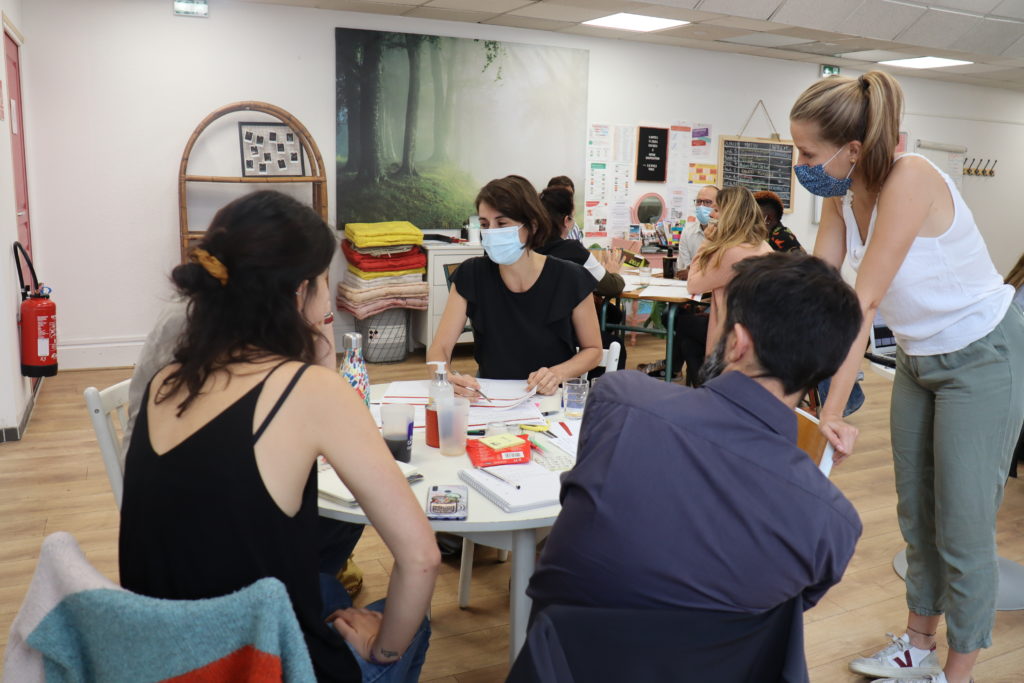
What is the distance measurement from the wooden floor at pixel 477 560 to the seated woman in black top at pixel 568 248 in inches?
60.9

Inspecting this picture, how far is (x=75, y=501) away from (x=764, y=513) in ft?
10.2

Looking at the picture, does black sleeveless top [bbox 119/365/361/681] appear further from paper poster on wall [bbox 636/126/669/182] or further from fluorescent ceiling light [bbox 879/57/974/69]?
fluorescent ceiling light [bbox 879/57/974/69]

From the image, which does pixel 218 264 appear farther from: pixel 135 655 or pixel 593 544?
pixel 593 544

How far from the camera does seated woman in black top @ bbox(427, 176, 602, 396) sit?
111 inches

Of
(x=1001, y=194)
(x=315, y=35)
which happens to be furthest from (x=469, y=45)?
(x=1001, y=194)

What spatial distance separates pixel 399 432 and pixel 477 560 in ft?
4.07

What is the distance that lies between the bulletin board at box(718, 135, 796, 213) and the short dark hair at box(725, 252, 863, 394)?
6602mm

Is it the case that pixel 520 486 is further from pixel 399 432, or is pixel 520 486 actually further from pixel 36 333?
A: pixel 36 333

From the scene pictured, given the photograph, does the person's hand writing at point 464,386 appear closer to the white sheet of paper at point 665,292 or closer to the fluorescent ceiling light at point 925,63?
the white sheet of paper at point 665,292

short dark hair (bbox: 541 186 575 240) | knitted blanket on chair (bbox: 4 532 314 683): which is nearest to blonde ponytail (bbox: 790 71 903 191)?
knitted blanket on chair (bbox: 4 532 314 683)

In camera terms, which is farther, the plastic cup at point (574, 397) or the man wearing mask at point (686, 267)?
the man wearing mask at point (686, 267)

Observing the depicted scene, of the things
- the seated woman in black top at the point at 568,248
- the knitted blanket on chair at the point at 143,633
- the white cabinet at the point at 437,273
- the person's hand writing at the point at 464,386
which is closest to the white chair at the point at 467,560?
the person's hand writing at the point at 464,386

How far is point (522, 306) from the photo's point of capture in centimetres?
287

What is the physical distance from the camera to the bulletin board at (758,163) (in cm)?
763
